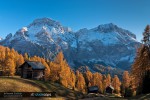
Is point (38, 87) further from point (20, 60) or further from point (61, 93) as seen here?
point (20, 60)

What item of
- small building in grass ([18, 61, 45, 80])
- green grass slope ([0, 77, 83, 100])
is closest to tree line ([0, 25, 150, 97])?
small building in grass ([18, 61, 45, 80])

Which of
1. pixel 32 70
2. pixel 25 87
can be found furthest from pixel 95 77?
→ pixel 25 87

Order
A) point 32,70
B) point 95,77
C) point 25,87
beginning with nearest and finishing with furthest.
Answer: point 25,87 → point 32,70 → point 95,77

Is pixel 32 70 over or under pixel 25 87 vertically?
over

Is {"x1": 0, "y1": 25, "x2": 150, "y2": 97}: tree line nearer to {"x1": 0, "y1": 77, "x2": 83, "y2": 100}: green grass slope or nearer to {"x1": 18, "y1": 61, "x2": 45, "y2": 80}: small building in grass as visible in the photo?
{"x1": 18, "y1": 61, "x2": 45, "y2": 80}: small building in grass

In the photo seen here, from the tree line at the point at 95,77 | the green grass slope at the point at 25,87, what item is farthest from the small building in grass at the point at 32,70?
the green grass slope at the point at 25,87

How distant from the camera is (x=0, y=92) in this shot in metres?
58.6

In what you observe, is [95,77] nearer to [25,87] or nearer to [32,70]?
[32,70]

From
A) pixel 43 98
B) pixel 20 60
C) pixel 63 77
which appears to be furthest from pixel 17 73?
pixel 43 98

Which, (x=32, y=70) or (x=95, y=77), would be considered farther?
(x=95, y=77)

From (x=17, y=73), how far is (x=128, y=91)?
211 feet

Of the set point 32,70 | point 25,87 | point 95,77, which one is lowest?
point 25,87

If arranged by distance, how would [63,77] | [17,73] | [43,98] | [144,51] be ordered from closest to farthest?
1. [43,98]
2. [144,51]
3. [63,77]
4. [17,73]

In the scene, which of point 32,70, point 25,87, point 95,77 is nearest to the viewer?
point 25,87
